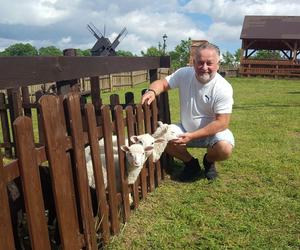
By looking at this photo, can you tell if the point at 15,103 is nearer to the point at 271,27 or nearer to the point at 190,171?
the point at 190,171

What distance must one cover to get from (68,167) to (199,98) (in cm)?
242

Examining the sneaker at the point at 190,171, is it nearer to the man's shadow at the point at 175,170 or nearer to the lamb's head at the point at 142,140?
the man's shadow at the point at 175,170

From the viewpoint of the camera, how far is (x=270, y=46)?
39.0m

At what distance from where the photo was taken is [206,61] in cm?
463

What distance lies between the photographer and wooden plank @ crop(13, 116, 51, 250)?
227 centimetres

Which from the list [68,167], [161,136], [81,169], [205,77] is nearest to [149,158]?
[161,136]

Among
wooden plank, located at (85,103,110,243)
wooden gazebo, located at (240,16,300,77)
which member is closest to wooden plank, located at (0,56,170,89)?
wooden plank, located at (85,103,110,243)

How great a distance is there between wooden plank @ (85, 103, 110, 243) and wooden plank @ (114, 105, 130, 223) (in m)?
0.41

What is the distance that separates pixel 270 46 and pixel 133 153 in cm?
3795

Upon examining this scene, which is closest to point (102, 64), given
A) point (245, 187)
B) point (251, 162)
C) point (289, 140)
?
point (245, 187)

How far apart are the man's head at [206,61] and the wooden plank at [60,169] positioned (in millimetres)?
2258

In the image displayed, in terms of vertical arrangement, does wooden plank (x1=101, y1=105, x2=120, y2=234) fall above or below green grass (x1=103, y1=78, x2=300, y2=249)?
above

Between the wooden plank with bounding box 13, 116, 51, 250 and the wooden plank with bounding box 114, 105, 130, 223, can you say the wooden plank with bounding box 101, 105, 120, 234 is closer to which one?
the wooden plank with bounding box 114, 105, 130, 223

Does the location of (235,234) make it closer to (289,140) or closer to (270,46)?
(289,140)
